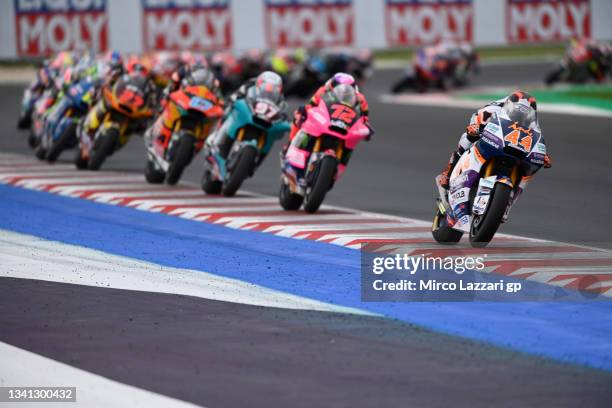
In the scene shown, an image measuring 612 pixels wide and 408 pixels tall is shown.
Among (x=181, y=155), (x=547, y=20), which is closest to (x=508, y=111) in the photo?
(x=181, y=155)

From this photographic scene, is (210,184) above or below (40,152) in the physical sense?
above

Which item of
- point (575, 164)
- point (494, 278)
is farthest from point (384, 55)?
point (494, 278)

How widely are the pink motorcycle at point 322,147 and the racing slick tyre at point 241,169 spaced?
80cm

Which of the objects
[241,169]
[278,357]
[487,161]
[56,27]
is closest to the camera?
[278,357]

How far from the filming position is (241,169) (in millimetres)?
15836

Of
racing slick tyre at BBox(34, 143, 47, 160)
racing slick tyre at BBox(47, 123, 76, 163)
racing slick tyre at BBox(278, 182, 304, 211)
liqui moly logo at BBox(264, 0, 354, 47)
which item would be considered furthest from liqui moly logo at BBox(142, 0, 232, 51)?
racing slick tyre at BBox(278, 182, 304, 211)

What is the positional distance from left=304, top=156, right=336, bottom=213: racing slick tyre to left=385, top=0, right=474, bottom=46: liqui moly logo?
106ft

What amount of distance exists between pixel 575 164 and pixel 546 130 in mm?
4796

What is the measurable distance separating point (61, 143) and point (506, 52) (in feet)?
108

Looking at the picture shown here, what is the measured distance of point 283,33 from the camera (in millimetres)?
45031

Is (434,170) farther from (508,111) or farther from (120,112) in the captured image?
(508,111)

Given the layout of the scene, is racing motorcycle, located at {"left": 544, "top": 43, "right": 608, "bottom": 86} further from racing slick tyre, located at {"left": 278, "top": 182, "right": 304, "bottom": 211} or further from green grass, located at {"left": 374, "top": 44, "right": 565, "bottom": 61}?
racing slick tyre, located at {"left": 278, "top": 182, "right": 304, "bottom": 211}

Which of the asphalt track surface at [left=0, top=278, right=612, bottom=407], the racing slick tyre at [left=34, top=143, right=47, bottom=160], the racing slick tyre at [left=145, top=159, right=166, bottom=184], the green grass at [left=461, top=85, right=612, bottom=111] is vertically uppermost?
the asphalt track surface at [left=0, top=278, right=612, bottom=407]

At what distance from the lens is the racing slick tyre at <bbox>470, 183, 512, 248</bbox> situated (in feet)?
38.3
